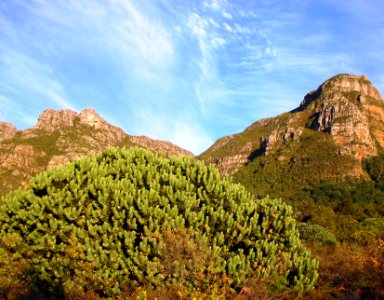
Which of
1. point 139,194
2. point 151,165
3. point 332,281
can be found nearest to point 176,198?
point 139,194

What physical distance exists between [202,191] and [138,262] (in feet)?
10.0

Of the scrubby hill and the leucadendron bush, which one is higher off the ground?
the scrubby hill

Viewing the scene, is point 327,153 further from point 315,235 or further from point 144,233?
point 144,233

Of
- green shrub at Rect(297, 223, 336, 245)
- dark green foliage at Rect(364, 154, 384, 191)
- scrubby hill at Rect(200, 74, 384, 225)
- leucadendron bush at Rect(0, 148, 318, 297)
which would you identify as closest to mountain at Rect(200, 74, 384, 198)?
scrubby hill at Rect(200, 74, 384, 225)

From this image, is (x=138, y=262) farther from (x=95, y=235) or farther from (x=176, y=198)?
(x=176, y=198)

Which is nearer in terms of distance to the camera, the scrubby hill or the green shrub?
the green shrub

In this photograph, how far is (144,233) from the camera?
912 cm

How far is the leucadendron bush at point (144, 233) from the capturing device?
855cm

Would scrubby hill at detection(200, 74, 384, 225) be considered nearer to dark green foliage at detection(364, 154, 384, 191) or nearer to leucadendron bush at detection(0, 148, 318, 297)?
dark green foliage at detection(364, 154, 384, 191)

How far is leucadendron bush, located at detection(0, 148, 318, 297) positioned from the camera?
8.55m

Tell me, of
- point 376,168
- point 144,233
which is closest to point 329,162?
point 376,168

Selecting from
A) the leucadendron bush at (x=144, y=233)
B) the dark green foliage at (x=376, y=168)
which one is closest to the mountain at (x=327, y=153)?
the dark green foliage at (x=376, y=168)

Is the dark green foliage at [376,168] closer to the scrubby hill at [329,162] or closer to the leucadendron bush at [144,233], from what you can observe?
the scrubby hill at [329,162]

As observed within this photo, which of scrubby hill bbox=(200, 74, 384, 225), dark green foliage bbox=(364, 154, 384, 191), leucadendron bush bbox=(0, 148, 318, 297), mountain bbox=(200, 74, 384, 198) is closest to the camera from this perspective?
leucadendron bush bbox=(0, 148, 318, 297)
